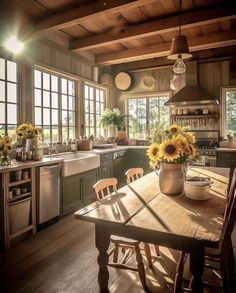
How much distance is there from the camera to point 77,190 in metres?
3.97

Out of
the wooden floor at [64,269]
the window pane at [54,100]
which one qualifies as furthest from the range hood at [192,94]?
the wooden floor at [64,269]

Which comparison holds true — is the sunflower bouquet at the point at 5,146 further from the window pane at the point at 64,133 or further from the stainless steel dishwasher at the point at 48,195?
the window pane at the point at 64,133

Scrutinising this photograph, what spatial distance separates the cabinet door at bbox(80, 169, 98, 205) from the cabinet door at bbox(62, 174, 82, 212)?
0.33ft

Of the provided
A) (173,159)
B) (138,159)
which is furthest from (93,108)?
(173,159)

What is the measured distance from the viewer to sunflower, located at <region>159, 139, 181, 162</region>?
1847 mm

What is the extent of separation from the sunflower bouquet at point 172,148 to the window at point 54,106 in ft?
8.61

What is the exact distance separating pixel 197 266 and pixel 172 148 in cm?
82

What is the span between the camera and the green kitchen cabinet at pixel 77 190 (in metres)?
3.70

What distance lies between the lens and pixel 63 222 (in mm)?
3541

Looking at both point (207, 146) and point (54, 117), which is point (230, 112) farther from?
point (54, 117)

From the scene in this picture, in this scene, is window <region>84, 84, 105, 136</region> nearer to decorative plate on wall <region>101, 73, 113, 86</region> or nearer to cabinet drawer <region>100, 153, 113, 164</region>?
decorative plate on wall <region>101, 73, 113, 86</region>

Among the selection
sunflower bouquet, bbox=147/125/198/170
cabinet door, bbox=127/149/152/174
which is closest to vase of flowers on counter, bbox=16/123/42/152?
Answer: sunflower bouquet, bbox=147/125/198/170

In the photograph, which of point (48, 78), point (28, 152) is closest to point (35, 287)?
point (28, 152)

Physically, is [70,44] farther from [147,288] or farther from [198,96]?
[147,288]
